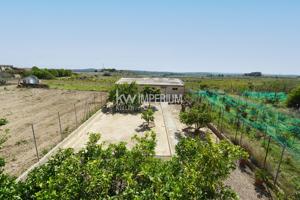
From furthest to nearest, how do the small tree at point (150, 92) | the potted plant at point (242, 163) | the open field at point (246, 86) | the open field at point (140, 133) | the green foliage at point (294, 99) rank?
the open field at point (246, 86), the small tree at point (150, 92), the green foliage at point (294, 99), the potted plant at point (242, 163), the open field at point (140, 133)

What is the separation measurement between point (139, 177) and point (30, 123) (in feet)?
48.3

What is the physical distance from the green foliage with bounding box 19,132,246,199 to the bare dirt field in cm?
582

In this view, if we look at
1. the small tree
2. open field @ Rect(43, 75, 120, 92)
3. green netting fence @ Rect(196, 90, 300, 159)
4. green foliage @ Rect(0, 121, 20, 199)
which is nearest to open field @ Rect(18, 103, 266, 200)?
green netting fence @ Rect(196, 90, 300, 159)

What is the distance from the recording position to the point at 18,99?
27000mm

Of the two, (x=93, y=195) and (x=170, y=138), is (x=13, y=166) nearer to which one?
(x=93, y=195)

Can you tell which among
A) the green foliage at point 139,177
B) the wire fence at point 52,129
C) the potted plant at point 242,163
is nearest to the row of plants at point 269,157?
the potted plant at point 242,163

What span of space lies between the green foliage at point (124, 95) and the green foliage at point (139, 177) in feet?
48.6

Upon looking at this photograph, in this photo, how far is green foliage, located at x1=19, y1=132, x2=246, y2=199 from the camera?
172 inches

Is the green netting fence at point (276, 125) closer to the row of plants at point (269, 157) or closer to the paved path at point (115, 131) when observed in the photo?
the row of plants at point (269, 157)

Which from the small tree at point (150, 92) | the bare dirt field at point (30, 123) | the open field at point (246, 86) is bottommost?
the bare dirt field at point (30, 123)

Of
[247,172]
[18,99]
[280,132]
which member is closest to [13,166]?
[247,172]

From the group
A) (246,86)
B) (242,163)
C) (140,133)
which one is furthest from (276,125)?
(246,86)

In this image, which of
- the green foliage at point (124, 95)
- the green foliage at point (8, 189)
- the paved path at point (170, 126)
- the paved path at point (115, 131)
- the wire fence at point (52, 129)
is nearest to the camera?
the green foliage at point (8, 189)

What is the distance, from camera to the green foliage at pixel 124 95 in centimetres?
2100
